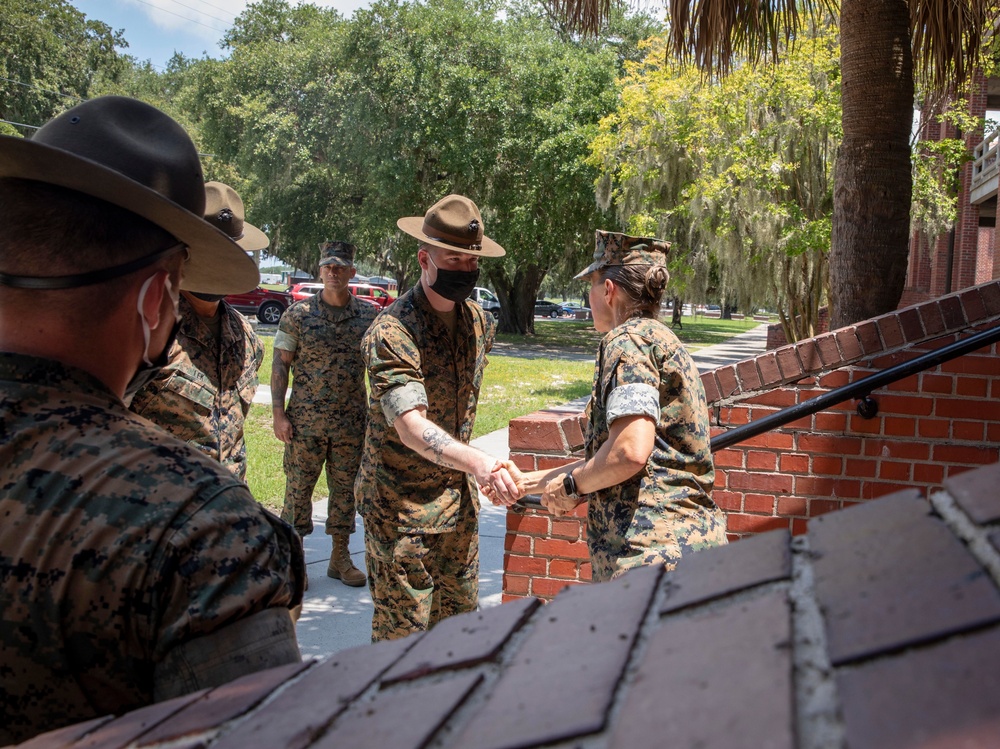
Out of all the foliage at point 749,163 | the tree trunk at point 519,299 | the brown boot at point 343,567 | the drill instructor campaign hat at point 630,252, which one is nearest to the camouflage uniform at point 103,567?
the drill instructor campaign hat at point 630,252

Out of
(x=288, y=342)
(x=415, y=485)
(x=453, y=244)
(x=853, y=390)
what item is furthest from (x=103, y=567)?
(x=288, y=342)

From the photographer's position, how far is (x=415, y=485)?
376 cm

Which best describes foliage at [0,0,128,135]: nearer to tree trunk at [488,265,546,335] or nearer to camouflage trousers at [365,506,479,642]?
tree trunk at [488,265,546,335]

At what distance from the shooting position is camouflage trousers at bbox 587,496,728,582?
2.72 metres

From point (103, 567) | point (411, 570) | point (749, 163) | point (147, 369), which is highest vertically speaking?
point (749, 163)

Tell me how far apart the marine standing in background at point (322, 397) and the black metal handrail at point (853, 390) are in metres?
2.58

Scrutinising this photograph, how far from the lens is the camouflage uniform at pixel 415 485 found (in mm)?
3680

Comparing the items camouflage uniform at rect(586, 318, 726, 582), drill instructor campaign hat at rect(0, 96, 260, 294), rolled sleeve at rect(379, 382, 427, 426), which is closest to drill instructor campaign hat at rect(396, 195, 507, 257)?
rolled sleeve at rect(379, 382, 427, 426)

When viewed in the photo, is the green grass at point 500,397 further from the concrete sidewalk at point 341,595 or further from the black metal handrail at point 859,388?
the black metal handrail at point 859,388

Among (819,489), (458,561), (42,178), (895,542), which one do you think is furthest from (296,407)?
(895,542)

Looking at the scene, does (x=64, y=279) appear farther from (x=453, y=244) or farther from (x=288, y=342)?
(x=288, y=342)

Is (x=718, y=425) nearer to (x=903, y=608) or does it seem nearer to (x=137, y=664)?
(x=137, y=664)

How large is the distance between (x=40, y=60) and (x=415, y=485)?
127ft

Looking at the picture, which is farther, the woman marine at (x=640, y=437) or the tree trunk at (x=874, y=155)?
the tree trunk at (x=874, y=155)
